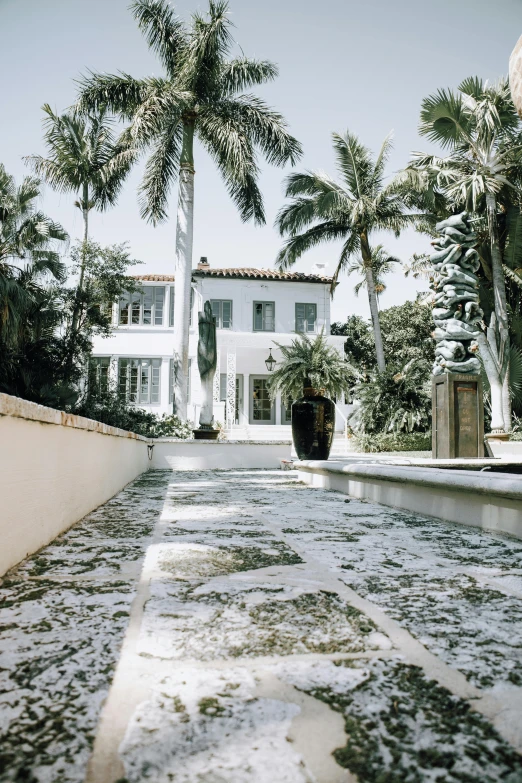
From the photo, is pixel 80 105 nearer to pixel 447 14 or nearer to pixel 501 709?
pixel 447 14

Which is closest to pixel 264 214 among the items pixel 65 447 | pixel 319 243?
pixel 319 243

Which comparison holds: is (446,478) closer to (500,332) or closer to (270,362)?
(500,332)

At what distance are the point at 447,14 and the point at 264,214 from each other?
305 inches

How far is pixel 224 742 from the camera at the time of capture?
0.81 m

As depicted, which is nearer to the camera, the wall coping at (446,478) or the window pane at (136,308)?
the wall coping at (446,478)

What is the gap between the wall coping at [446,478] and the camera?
8.07 ft

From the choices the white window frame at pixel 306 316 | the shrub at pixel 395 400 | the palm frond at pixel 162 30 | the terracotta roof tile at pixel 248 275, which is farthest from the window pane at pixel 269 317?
the palm frond at pixel 162 30

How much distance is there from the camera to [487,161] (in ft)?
48.7

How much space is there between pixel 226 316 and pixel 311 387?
15.0 metres

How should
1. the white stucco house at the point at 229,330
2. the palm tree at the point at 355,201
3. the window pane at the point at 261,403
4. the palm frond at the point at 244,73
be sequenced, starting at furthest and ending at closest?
the window pane at the point at 261,403 < the white stucco house at the point at 229,330 < the palm tree at the point at 355,201 < the palm frond at the point at 244,73

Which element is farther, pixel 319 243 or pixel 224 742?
pixel 319 243

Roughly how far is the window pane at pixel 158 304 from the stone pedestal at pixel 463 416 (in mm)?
14221

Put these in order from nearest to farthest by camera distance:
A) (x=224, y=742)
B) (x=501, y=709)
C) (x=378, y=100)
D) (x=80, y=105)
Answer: (x=224, y=742) < (x=501, y=709) < (x=378, y=100) < (x=80, y=105)

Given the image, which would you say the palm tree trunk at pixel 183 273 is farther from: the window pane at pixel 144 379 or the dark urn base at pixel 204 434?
Answer: the window pane at pixel 144 379
